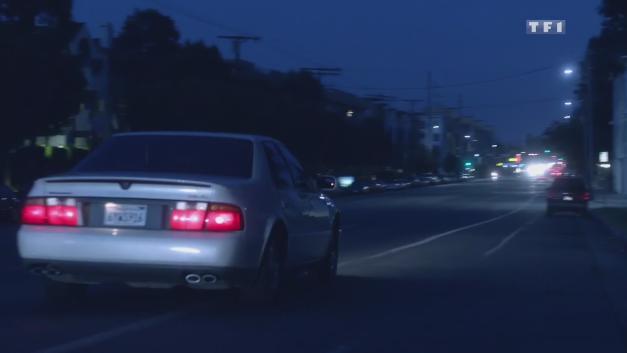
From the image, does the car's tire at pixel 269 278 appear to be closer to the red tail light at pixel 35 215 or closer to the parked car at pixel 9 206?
the red tail light at pixel 35 215

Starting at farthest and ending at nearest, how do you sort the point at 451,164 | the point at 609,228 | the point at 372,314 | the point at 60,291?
the point at 451,164 < the point at 609,228 < the point at 372,314 < the point at 60,291

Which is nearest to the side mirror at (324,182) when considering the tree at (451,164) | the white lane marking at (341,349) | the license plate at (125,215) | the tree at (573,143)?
the license plate at (125,215)

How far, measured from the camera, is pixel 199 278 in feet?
32.4

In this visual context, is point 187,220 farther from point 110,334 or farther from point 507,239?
point 507,239

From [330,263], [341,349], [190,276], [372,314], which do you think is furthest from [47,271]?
[330,263]

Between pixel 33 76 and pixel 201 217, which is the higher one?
pixel 33 76

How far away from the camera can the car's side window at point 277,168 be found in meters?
11.3

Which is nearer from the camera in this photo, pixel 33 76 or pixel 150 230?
pixel 150 230

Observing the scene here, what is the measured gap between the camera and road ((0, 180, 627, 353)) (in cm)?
910

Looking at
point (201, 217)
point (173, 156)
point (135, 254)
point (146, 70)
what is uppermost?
point (146, 70)

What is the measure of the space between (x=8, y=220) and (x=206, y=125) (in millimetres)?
24672

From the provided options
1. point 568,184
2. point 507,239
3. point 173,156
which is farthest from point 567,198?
point 173,156

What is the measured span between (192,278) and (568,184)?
33795 millimetres

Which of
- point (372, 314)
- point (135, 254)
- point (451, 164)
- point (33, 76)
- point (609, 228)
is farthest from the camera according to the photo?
point (451, 164)
